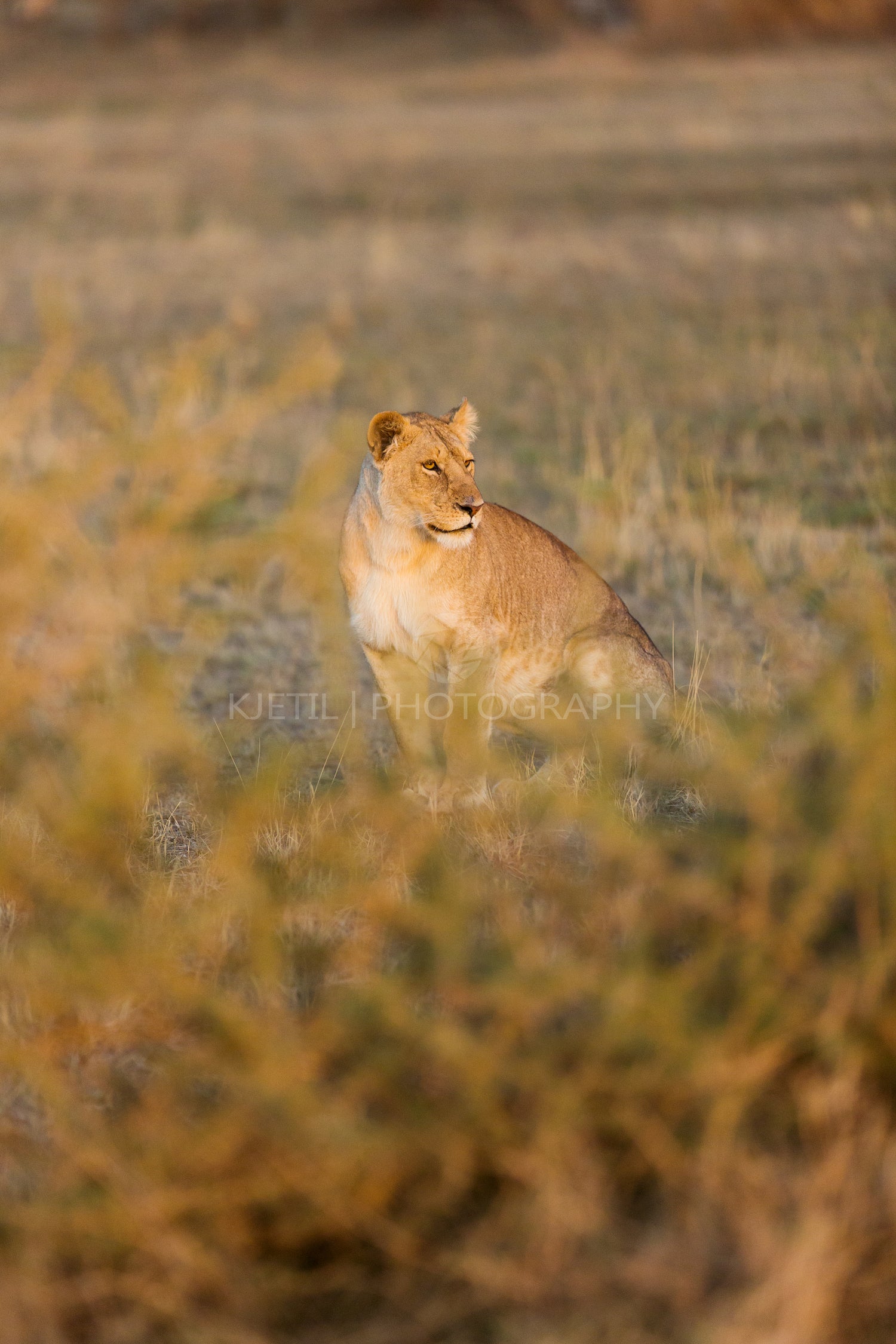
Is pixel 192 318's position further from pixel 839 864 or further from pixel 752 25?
pixel 752 25

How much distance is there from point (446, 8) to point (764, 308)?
48.9 meters

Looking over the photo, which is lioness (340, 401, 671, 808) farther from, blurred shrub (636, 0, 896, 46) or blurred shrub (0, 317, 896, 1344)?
blurred shrub (636, 0, 896, 46)

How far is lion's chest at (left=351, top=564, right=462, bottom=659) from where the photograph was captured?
532 centimetres

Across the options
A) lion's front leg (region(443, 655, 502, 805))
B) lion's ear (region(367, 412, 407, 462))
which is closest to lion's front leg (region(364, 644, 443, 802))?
lion's front leg (region(443, 655, 502, 805))

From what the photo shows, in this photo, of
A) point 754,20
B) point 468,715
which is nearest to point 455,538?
point 468,715

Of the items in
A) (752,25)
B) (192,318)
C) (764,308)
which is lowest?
(192,318)

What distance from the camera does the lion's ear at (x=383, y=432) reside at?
5152 millimetres

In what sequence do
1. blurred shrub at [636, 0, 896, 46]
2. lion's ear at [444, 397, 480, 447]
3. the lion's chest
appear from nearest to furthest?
1. the lion's chest
2. lion's ear at [444, 397, 480, 447]
3. blurred shrub at [636, 0, 896, 46]

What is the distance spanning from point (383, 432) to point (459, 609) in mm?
673

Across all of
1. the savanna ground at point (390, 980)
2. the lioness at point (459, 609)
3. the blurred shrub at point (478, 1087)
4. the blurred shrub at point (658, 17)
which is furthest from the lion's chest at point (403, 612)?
the blurred shrub at point (658, 17)

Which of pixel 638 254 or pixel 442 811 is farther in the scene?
pixel 638 254

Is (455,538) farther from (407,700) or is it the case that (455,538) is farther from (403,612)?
(407,700)

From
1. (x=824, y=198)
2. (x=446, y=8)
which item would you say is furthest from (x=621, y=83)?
(x=824, y=198)

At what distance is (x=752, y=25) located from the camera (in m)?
50.4
